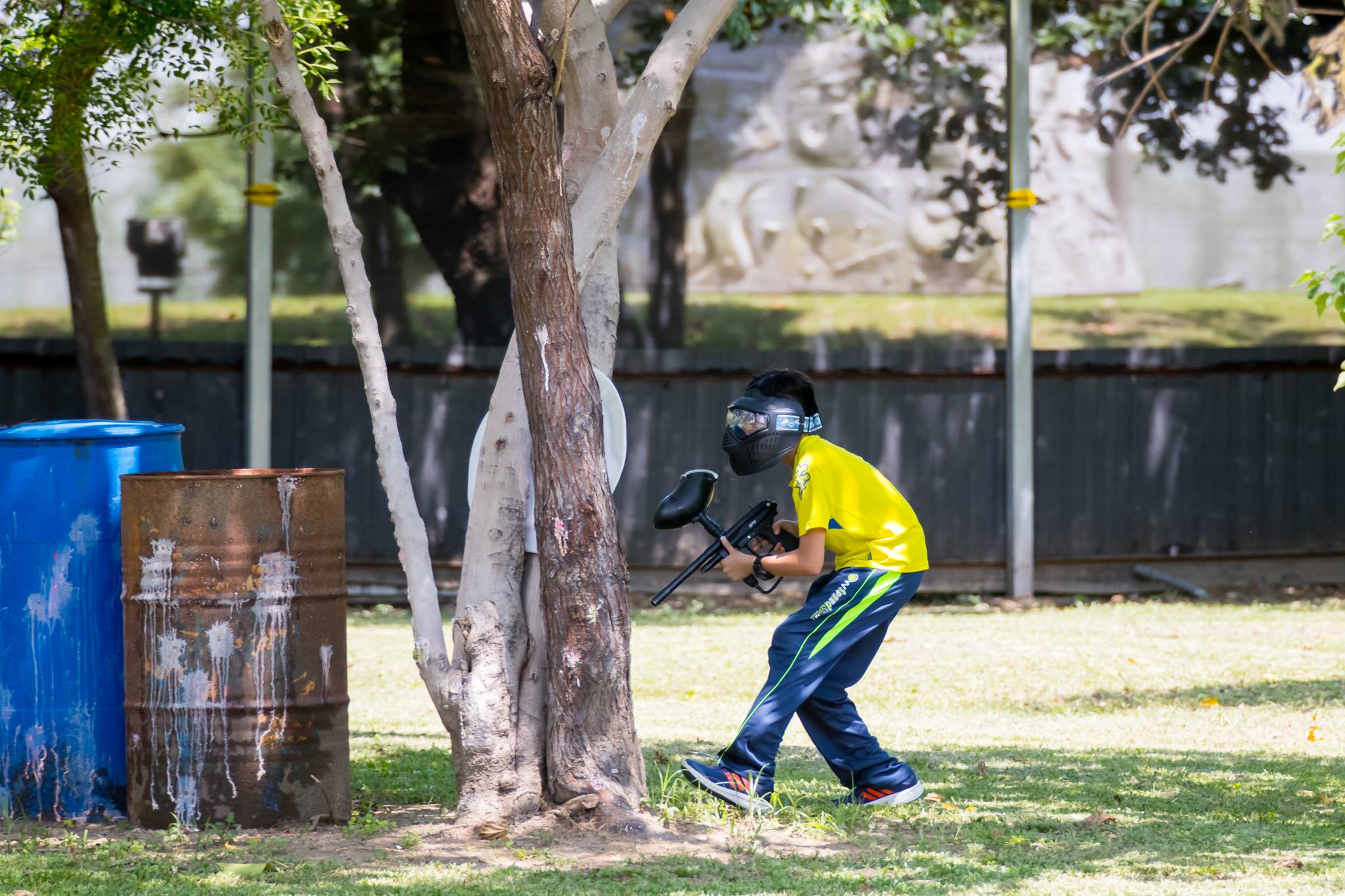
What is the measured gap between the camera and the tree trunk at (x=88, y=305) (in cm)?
1116

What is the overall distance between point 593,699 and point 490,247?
343 inches

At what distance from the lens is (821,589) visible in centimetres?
552

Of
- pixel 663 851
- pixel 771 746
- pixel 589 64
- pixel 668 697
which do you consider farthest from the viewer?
pixel 668 697

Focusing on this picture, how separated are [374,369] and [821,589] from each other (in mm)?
1849

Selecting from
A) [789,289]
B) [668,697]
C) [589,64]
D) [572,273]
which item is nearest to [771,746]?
[572,273]

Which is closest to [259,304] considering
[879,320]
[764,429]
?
[879,320]

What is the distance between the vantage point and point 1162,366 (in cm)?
1316

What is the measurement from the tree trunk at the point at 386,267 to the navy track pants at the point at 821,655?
8.87 meters

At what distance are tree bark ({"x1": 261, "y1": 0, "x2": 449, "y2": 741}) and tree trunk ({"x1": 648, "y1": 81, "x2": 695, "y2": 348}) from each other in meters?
8.64

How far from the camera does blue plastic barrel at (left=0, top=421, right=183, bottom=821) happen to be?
5.48 meters

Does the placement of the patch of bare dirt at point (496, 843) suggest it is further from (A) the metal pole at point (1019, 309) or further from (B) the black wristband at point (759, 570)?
(A) the metal pole at point (1019, 309)

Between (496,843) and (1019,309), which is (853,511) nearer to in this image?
(496,843)

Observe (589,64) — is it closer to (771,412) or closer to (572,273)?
(572,273)

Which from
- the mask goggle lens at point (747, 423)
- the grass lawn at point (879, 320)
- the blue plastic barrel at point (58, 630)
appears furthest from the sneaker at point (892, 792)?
the grass lawn at point (879, 320)
